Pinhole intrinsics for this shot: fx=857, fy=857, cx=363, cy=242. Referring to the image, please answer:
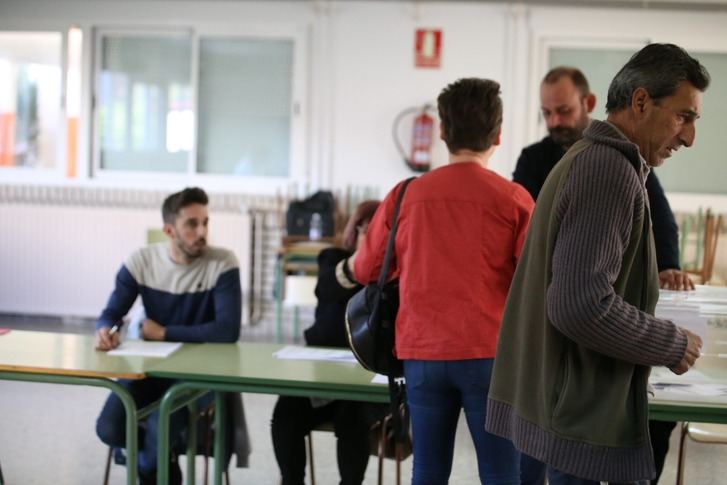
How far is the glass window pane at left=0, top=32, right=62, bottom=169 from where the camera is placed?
7289 mm

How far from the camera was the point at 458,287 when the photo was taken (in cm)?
193

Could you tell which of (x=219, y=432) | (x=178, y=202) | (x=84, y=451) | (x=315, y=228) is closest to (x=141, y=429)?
(x=219, y=432)

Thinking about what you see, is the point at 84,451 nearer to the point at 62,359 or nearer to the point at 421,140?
the point at 62,359

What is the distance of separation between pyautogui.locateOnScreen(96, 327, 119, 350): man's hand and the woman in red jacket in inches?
45.3

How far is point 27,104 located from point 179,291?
5.02m

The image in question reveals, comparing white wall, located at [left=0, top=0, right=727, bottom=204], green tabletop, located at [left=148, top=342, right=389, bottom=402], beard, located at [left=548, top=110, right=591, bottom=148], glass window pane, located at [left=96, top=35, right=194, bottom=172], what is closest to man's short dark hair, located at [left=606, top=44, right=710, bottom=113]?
green tabletop, located at [left=148, top=342, right=389, bottom=402]

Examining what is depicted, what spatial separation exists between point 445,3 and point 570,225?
571cm

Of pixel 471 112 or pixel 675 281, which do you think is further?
pixel 675 281

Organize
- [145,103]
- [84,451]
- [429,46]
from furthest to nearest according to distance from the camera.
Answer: [145,103]
[429,46]
[84,451]

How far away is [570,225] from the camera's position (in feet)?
4.22

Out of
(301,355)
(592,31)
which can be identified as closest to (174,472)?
(301,355)

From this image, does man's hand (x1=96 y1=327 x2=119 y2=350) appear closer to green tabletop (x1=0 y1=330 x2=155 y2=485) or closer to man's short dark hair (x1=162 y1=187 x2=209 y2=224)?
green tabletop (x1=0 y1=330 x2=155 y2=485)

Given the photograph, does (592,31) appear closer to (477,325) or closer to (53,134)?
(53,134)

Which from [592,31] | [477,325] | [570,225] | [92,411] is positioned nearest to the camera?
[570,225]
